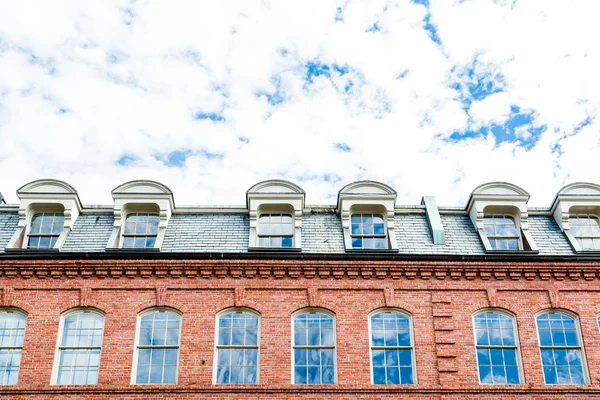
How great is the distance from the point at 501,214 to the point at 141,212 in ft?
35.1

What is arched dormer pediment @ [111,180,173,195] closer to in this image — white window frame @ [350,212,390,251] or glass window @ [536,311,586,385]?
white window frame @ [350,212,390,251]

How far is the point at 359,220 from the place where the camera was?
2353 centimetres

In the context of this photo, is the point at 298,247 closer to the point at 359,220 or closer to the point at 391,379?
the point at 359,220

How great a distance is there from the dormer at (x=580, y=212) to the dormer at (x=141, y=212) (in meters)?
11.5

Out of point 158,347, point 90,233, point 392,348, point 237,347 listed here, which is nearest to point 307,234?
point 237,347

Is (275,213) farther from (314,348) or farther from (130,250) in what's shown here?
(314,348)

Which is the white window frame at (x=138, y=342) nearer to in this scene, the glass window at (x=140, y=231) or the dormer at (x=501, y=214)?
the glass window at (x=140, y=231)

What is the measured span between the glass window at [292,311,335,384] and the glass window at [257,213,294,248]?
2.66m

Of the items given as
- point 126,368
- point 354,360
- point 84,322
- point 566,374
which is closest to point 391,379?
point 354,360

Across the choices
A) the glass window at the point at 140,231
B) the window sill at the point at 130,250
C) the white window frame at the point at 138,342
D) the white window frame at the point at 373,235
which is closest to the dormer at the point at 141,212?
the glass window at the point at 140,231

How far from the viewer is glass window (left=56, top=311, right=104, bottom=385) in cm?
2012

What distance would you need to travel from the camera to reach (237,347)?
20.5 meters

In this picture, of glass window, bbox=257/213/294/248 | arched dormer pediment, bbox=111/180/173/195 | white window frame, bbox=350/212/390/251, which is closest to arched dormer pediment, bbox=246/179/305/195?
glass window, bbox=257/213/294/248

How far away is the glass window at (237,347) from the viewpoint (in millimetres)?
20188
